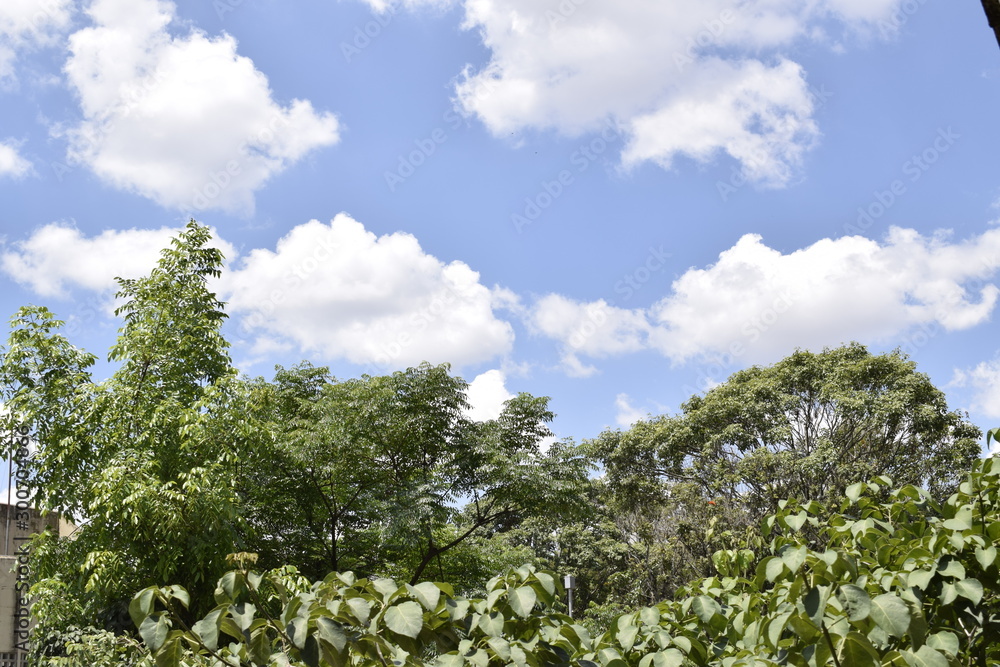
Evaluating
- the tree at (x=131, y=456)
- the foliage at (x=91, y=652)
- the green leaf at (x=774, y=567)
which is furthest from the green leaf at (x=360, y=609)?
the tree at (x=131, y=456)

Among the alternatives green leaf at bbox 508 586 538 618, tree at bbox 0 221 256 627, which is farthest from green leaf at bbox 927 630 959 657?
tree at bbox 0 221 256 627

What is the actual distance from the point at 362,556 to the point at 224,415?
676 cm

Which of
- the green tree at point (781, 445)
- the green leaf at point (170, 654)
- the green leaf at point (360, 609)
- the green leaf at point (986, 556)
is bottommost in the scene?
the green leaf at point (170, 654)

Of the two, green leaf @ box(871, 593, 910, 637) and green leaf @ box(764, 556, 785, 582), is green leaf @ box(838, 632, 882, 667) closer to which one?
green leaf @ box(871, 593, 910, 637)

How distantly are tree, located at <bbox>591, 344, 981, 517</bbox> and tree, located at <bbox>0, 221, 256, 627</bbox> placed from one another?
1252 cm

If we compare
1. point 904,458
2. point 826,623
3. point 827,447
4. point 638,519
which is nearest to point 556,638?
point 826,623

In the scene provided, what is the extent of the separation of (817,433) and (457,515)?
924cm

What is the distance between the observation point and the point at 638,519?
2267 centimetres

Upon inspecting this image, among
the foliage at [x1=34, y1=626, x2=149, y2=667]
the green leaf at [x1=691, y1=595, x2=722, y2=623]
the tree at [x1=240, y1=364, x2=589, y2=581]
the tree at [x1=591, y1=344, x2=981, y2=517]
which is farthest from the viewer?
the tree at [x1=591, y1=344, x2=981, y2=517]

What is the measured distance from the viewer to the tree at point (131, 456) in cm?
881

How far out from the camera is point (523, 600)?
5.11ft

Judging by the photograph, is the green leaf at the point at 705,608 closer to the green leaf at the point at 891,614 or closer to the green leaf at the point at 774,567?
the green leaf at the point at 774,567

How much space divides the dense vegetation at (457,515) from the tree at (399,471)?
51mm

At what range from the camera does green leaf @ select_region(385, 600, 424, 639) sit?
56.3 inches
